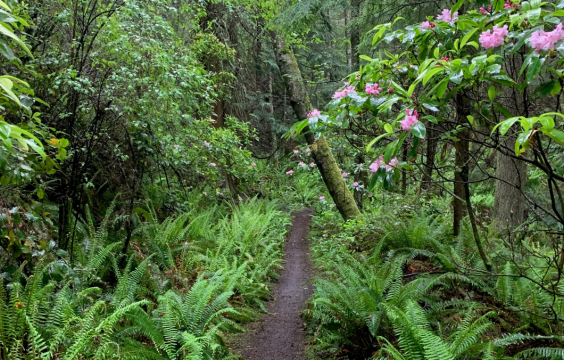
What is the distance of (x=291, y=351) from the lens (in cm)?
344

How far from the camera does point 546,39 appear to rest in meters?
1.44

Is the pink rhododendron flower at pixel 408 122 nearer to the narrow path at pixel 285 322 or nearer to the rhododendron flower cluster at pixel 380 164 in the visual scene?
the rhododendron flower cluster at pixel 380 164

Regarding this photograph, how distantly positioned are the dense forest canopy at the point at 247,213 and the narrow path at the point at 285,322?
0.56 ft

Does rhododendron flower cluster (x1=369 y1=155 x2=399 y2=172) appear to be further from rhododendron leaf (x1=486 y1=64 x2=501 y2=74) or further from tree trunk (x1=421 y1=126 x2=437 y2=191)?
rhododendron leaf (x1=486 y1=64 x2=501 y2=74)

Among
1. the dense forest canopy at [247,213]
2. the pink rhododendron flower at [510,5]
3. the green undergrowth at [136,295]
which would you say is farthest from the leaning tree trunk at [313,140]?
the pink rhododendron flower at [510,5]

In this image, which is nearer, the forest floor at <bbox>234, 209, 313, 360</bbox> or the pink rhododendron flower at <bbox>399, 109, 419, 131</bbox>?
the pink rhododendron flower at <bbox>399, 109, 419, 131</bbox>

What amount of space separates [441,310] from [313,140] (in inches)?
153

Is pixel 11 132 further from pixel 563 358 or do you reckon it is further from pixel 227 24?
pixel 227 24

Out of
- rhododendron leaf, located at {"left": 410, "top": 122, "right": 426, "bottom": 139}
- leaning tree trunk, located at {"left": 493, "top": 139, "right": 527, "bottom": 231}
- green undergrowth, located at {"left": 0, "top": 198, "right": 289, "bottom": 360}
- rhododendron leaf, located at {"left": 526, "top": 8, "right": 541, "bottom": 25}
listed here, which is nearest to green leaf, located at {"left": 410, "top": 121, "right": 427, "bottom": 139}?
rhododendron leaf, located at {"left": 410, "top": 122, "right": 426, "bottom": 139}

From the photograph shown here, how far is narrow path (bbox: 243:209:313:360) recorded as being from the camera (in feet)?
11.2

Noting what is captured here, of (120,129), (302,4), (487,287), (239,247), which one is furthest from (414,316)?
(302,4)

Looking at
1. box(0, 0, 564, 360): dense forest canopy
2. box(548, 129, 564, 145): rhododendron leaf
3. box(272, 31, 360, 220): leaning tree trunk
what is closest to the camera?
box(548, 129, 564, 145): rhododendron leaf

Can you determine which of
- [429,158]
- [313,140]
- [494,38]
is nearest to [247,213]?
[313,140]

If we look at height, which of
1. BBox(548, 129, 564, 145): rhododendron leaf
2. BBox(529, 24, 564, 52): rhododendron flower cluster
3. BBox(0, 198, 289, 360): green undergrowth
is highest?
BBox(529, 24, 564, 52): rhododendron flower cluster
